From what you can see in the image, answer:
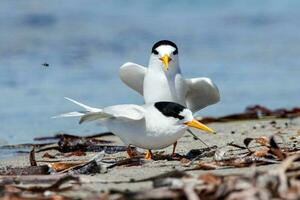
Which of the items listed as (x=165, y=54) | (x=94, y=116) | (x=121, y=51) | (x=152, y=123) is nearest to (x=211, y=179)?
(x=152, y=123)

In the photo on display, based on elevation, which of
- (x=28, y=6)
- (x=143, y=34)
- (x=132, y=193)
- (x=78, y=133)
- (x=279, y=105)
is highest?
(x=28, y=6)

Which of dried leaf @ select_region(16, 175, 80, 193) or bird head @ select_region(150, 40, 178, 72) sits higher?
bird head @ select_region(150, 40, 178, 72)

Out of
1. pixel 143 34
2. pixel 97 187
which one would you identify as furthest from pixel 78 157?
pixel 143 34

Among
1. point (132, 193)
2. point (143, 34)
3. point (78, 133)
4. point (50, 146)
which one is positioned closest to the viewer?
point (132, 193)

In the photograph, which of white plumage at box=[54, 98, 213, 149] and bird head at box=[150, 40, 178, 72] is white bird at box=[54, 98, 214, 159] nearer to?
white plumage at box=[54, 98, 213, 149]

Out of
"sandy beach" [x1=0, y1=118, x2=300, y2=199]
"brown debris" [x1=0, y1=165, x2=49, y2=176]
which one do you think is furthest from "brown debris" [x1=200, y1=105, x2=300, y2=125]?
"brown debris" [x1=0, y1=165, x2=49, y2=176]

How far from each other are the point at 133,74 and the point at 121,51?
445cm

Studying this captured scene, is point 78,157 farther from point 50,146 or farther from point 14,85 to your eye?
point 14,85

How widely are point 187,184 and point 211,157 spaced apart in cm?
162

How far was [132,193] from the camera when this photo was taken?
3.18m

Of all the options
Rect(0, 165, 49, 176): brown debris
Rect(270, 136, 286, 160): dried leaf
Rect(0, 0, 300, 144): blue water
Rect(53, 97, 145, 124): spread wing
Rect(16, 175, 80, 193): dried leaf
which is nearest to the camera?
Rect(16, 175, 80, 193): dried leaf

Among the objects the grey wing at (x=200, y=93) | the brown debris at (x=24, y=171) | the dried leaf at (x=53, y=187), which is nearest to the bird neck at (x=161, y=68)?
the grey wing at (x=200, y=93)

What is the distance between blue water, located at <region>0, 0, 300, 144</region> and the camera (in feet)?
26.9

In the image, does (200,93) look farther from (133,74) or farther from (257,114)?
(257,114)
